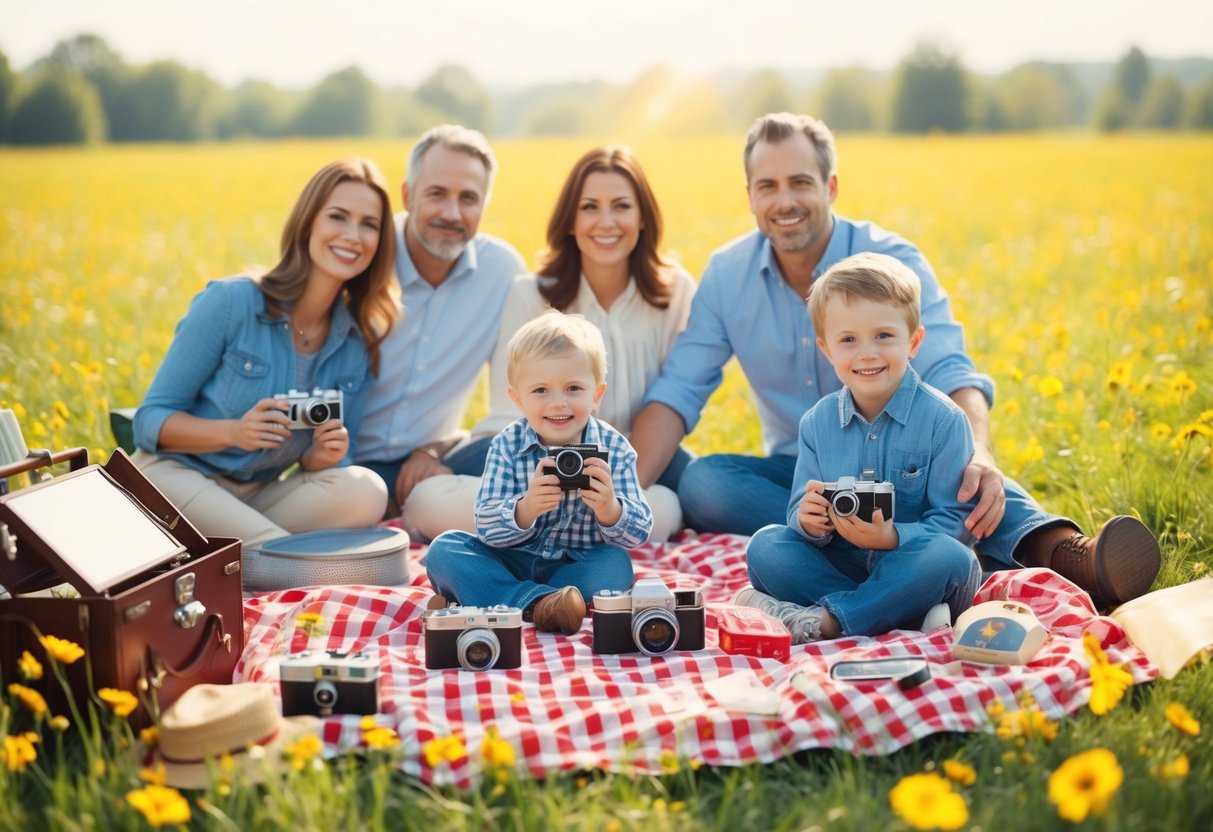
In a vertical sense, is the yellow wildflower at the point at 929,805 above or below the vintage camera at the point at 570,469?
below

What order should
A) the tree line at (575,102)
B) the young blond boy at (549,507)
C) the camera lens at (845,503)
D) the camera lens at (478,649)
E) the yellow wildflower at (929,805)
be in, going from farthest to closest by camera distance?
the tree line at (575,102) < the young blond boy at (549,507) < the camera lens at (845,503) < the camera lens at (478,649) < the yellow wildflower at (929,805)

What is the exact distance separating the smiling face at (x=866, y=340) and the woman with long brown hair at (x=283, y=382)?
1947 mm

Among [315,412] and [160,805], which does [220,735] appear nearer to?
[160,805]

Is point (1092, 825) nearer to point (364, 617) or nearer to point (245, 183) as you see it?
point (364, 617)

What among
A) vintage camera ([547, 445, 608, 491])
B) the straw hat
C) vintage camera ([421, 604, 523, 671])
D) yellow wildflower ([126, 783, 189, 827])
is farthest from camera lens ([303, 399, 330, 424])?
yellow wildflower ([126, 783, 189, 827])

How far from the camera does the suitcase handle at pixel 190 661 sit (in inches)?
114

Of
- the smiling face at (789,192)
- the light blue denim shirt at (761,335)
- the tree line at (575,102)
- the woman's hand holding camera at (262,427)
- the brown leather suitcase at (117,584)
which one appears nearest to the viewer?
the brown leather suitcase at (117,584)

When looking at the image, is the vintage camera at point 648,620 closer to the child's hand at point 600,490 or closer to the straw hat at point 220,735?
the child's hand at point 600,490

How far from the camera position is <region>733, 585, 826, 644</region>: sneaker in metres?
3.62

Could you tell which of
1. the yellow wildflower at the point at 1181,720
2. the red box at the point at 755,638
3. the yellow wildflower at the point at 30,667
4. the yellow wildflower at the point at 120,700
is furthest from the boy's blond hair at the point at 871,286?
the yellow wildflower at the point at 30,667

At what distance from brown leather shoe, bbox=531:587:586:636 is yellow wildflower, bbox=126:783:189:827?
1492mm

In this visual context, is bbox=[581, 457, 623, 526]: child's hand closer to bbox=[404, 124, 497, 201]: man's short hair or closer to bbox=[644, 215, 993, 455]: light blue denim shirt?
bbox=[644, 215, 993, 455]: light blue denim shirt

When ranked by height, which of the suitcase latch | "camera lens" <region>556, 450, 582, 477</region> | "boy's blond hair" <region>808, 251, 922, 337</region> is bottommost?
the suitcase latch

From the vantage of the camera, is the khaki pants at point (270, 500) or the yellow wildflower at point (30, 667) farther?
the khaki pants at point (270, 500)
